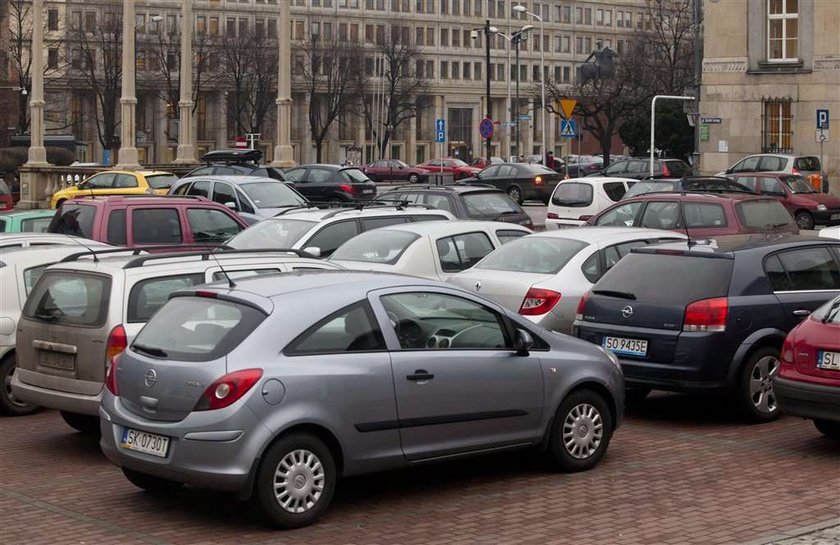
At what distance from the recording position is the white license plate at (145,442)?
27.5 ft

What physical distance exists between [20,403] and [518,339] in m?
5.57

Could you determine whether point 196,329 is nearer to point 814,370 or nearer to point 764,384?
point 814,370

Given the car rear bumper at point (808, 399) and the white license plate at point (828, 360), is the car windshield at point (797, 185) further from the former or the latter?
the white license plate at point (828, 360)

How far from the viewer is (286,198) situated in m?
27.4

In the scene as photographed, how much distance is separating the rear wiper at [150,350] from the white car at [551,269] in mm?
5423

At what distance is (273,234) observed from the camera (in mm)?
18078

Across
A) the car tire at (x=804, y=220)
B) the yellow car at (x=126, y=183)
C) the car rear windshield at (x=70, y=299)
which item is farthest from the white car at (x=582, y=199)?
the car rear windshield at (x=70, y=299)

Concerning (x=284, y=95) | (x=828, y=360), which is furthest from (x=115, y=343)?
(x=284, y=95)

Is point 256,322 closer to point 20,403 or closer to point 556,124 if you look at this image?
point 20,403

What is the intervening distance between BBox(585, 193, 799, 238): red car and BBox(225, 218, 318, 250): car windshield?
507 cm

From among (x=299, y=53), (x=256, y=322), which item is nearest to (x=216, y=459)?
(x=256, y=322)

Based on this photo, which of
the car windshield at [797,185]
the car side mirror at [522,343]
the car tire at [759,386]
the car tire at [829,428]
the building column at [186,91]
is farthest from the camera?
the building column at [186,91]

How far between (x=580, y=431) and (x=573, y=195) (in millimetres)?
19748

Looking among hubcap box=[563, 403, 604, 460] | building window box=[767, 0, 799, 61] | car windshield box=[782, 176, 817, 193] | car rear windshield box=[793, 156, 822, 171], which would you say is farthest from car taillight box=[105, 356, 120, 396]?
building window box=[767, 0, 799, 61]
